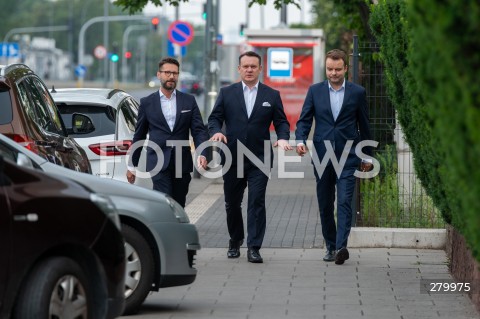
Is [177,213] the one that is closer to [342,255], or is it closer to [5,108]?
[5,108]

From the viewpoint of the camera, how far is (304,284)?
35.6ft

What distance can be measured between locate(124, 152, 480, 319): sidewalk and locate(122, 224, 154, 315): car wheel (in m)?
0.18

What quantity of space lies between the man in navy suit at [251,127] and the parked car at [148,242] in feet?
10.0

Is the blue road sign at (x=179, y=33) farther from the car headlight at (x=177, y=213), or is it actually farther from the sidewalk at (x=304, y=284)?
the car headlight at (x=177, y=213)

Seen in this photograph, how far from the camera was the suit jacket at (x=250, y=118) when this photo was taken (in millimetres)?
12312

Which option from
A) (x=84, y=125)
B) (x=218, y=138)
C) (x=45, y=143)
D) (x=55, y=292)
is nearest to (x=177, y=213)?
(x=45, y=143)

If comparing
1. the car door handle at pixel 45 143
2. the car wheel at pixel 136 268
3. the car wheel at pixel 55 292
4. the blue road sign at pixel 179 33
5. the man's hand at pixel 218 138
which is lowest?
the car wheel at pixel 136 268

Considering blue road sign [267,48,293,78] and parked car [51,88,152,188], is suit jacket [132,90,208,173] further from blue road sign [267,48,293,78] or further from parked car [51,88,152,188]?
blue road sign [267,48,293,78]

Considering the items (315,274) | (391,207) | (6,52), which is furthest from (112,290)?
(6,52)

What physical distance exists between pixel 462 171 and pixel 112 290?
2.74 m

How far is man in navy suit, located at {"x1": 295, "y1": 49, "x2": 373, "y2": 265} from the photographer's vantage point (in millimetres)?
12125

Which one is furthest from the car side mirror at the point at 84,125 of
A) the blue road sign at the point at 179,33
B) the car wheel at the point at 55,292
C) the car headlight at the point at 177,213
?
the blue road sign at the point at 179,33

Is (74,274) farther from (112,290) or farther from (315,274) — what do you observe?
(315,274)

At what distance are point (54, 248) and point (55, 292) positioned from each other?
28cm
